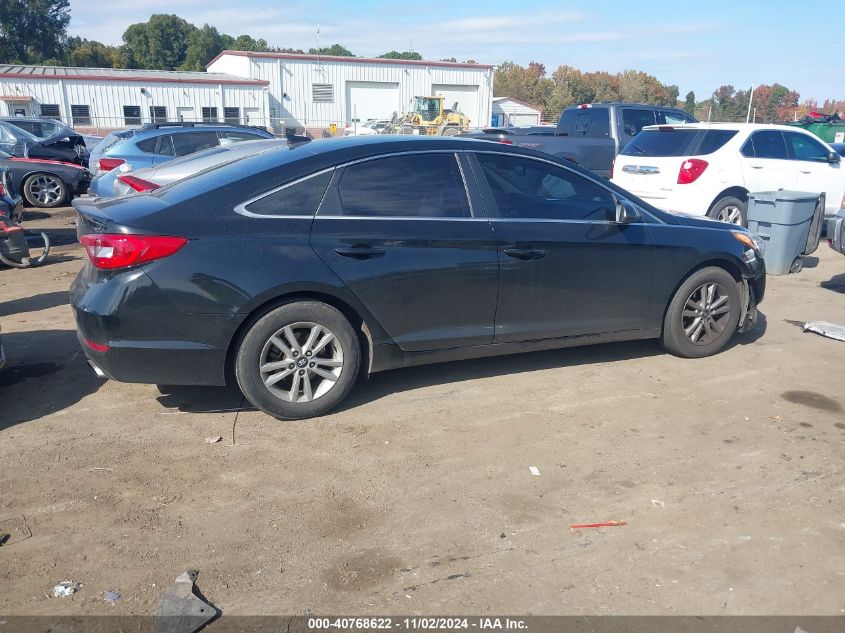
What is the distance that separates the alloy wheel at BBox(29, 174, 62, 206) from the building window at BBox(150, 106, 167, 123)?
29.2 metres

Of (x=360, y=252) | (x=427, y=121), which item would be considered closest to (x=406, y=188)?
(x=360, y=252)

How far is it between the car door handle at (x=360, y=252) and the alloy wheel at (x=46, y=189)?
40.2ft

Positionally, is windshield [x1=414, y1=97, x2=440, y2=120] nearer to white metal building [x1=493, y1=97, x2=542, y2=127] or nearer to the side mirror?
white metal building [x1=493, y1=97, x2=542, y2=127]

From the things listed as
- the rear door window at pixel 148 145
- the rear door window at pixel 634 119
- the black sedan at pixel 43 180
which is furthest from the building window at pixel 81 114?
the rear door window at pixel 634 119

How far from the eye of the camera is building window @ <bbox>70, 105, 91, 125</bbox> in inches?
1567

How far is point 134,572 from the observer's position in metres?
3.15

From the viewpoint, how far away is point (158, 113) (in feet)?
138

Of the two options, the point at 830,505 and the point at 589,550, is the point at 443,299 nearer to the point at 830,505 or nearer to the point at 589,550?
the point at 589,550

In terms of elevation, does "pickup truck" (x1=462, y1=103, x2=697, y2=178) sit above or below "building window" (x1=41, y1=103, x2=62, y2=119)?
above

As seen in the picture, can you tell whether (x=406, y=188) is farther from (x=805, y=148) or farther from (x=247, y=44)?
(x=247, y=44)

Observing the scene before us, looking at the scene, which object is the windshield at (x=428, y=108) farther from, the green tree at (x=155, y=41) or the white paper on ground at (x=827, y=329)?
the green tree at (x=155, y=41)

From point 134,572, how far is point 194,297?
1.64m

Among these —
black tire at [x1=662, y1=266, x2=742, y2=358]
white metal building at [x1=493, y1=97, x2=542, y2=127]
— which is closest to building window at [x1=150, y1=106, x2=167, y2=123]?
white metal building at [x1=493, y1=97, x2=542, y2=127]

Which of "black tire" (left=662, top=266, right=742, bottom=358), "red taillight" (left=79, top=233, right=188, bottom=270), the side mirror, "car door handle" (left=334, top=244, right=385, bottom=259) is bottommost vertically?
"black tire" (left=662, top=266, right=742, bottom=358)
